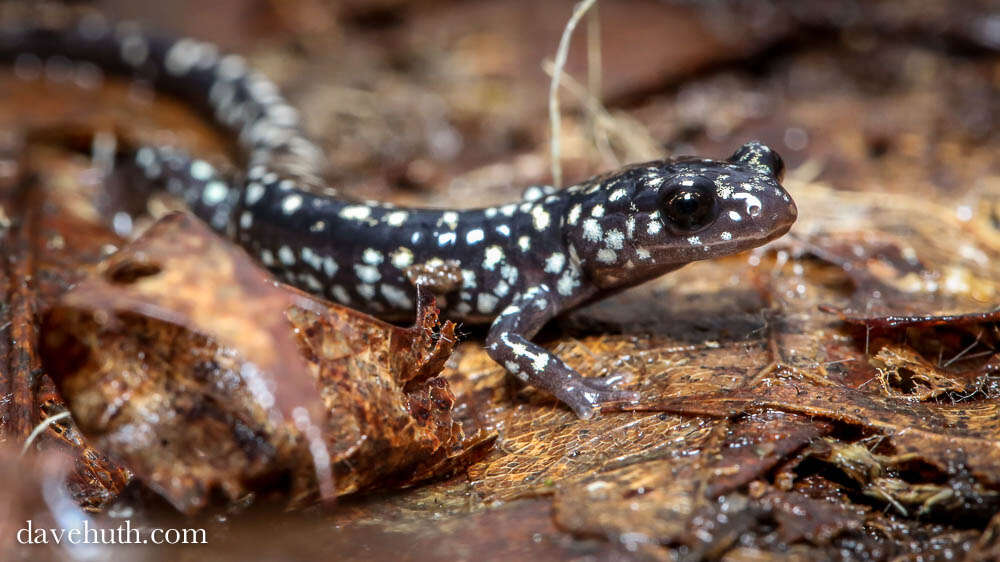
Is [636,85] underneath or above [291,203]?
above

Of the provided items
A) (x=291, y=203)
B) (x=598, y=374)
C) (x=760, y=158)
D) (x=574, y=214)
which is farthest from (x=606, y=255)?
(x=291, y=203)

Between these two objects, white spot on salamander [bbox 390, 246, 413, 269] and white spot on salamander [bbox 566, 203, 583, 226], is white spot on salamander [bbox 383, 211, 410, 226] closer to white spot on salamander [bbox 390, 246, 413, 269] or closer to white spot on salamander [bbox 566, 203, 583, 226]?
white spot on salamander [bbox 390, 246, 413, 269]

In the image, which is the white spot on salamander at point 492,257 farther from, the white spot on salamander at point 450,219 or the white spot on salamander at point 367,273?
the white spot on salamander at point 367,273

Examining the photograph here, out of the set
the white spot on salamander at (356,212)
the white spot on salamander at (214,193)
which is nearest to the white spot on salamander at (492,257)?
the white spot on salamander at (356,212)

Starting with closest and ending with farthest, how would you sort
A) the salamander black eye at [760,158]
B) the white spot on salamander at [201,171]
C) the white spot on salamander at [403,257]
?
1. the salamander black eye at [760,158]
2. the white spot on salamander at [403,257]
3. the white spot on salamander at [201,171]

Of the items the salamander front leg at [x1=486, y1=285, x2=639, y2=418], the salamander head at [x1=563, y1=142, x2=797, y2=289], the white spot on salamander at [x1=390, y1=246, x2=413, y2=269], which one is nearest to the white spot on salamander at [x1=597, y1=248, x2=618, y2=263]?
the salamander head at [x1=563, y1=142, x2=797, y2=289]

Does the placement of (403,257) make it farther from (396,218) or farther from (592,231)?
(592,231)

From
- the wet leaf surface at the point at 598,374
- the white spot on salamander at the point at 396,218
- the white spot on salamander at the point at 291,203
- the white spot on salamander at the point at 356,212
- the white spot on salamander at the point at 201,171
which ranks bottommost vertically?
the wet leaf surface at the point at 598,374

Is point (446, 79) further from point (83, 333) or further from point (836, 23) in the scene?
point (83, 333)
